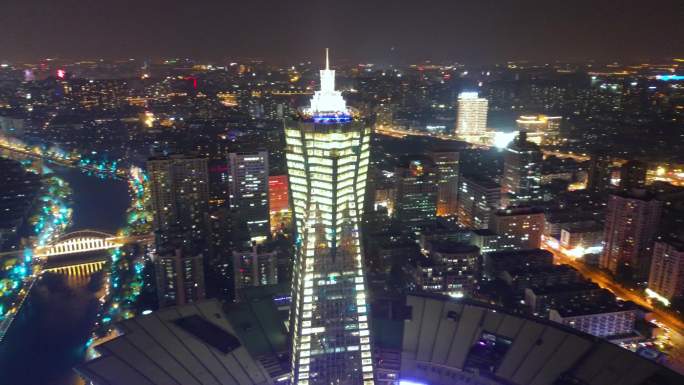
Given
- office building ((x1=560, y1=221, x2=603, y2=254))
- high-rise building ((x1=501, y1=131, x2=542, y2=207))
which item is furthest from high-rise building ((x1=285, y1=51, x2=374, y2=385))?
high-rise building ((x1=501, y1=131, x2=542, y2=207))

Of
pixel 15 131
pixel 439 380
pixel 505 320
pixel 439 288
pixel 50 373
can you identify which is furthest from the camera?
pixel 15 131

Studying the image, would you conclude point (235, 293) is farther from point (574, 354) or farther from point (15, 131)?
point (15, 131)

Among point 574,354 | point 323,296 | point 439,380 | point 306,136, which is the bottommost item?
point 439,380

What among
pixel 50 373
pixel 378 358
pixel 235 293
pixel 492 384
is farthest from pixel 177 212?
pixel 492 384

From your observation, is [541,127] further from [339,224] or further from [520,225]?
[339,224]

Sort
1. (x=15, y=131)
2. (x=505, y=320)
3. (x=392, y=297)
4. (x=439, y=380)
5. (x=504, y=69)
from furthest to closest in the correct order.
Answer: (x=504, y=69), (x=15, y=131), (x=392, y=297), (x=505, y=320), (x=439, y=380)

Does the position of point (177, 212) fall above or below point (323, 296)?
below

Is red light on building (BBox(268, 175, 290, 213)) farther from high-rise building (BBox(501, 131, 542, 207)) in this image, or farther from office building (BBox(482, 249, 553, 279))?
high-rise building (BBox(501, 131, 542, 207))
